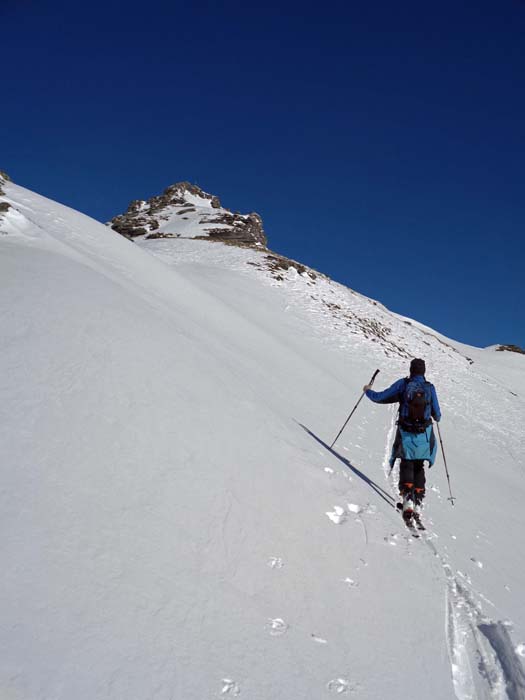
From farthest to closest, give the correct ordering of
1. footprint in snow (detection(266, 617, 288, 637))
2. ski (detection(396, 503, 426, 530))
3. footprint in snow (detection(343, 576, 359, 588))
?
ski (detection(396, 503, 426, 530)) → footprint in snow (detection(343, 576, 359, 588)) → footprint in snow (detection(266, 617, 288, 637))

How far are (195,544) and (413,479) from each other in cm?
409

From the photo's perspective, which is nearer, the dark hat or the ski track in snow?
the ski track in snow

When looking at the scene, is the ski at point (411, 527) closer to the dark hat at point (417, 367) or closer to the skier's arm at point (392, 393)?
the skier's arm at point (392, 393)

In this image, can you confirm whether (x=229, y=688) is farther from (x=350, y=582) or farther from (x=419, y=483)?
(x=419, y=483)

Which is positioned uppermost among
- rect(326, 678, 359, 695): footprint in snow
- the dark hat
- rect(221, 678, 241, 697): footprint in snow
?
the dark hat

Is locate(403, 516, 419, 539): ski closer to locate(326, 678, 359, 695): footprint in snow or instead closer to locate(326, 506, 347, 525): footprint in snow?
locate(326, 506, 347, 525): footprint in snow

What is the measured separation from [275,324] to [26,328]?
16628mm

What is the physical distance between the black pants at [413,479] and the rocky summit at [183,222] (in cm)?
3874

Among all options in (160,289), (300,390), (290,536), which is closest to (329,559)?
(290,536)

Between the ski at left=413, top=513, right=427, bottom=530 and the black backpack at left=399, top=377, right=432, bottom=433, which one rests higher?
the black backpack at left=399, top=377, right=432, bottom=433

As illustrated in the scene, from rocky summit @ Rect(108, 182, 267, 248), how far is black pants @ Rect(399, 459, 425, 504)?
127ft

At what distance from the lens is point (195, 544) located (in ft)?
12.0

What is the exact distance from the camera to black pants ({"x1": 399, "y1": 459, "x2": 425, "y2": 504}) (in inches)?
253

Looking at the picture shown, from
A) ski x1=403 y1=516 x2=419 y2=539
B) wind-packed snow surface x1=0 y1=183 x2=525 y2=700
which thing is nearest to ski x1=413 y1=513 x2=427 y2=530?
ski x1=403 y1=516 x2=419 y2=539
